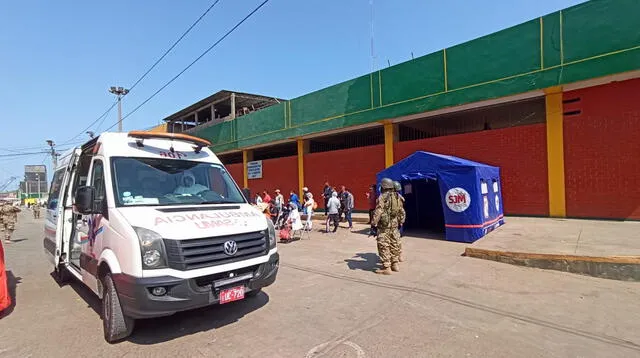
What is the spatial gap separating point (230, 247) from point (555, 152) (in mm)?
12357

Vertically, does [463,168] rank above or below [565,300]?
above

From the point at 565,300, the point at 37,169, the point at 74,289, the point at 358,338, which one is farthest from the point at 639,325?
Result: the point at 37,169

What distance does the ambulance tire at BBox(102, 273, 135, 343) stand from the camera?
380 centimetres

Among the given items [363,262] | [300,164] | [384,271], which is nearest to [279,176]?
[300,164]

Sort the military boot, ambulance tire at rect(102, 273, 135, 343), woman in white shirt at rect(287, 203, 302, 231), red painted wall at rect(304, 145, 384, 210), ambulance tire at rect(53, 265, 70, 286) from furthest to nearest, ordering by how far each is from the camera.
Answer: red painted wall at rect(304, 145, 384, 210)
woman in white shirt at rect(287, 203, 302, 231)
the military boot
ambulance tire at rect(53, 265, 70, 286)
ambulance tire at rect(102, 273, 135, 343)

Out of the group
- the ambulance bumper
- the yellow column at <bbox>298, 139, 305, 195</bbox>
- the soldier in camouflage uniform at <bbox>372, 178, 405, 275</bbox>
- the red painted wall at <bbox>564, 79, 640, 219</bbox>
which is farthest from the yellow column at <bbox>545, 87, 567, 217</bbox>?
the yellow column at <bbox>298, 139, 305, 195</bbox>

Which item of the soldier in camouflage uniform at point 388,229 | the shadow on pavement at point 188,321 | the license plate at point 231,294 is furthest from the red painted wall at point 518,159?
the license plate at point 231,294

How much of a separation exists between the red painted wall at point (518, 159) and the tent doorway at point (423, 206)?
274 cm

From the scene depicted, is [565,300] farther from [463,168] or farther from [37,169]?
[37,169]

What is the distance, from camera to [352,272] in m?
6.93

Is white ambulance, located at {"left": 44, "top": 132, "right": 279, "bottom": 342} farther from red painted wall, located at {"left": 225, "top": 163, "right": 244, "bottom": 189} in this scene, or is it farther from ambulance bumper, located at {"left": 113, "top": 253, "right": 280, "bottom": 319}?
red painted wall, located at {"left": 225, "top": 163, "right": 244, "bottom": 189}

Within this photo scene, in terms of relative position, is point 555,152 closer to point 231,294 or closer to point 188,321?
point 231,294

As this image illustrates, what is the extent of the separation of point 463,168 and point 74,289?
30.7 feet

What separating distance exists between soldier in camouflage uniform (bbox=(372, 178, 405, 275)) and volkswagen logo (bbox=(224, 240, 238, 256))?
11.4ft
